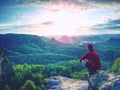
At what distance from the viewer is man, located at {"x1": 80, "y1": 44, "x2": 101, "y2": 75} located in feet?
75.5

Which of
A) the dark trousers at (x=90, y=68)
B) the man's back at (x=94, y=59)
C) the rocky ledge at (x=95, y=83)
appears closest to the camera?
the rocky ledge at (x=95, y=83)

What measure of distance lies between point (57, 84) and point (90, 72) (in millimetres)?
4928

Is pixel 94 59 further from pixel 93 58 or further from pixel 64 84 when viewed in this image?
pixel 64 84

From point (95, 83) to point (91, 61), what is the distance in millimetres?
1848

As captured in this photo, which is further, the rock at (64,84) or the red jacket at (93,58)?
the rock at (64,84)

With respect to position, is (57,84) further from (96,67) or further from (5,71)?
(5,71)

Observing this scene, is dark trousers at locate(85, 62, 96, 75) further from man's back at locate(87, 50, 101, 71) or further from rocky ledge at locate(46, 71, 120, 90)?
rocky ledge at locate(46, 71, 120, 90)

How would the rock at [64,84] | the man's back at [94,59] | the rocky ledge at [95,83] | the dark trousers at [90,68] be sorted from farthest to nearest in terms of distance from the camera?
1. the rock at [64,84]
2. the man's back at [94,59]
3. the dark trousers at [90,68]
4. the rocky ledge at [95,83]

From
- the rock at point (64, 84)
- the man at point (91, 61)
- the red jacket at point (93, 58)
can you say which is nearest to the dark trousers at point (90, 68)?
the man at point (91, 61)

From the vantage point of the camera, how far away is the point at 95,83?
73.0ft

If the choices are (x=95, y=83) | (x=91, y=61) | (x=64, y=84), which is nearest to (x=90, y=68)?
(x=91, y=61)

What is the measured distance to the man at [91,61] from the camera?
23.0 m

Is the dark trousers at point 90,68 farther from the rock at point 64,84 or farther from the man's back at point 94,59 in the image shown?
the rock at point 64,84

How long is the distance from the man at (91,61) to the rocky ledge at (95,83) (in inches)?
22.9
